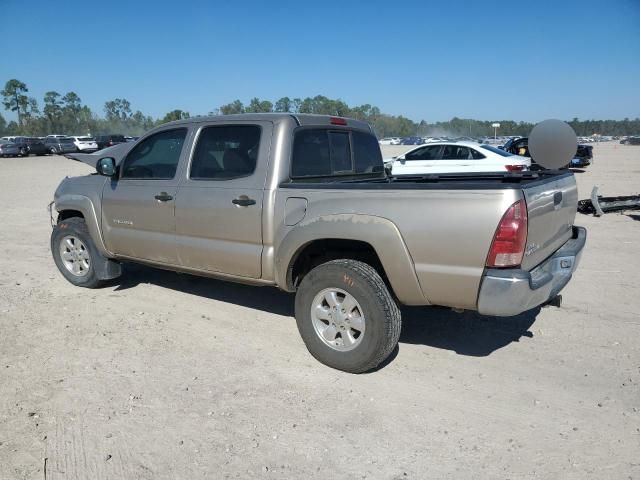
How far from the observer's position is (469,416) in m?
3.26

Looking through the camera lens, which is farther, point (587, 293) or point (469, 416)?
point (587, 293)

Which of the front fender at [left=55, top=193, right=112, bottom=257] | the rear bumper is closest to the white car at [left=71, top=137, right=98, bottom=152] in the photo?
the front fender at [left=55, top=193, right=112, bottom=257]

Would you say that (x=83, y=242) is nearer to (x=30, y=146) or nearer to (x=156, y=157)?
(x=156, y=157)

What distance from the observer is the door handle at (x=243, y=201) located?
4.12 metres

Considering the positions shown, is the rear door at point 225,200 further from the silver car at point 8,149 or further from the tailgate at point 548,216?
the silver car at point 8,149

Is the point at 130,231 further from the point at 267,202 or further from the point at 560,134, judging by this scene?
the point at 560,134

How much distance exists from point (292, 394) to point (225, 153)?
2.16m

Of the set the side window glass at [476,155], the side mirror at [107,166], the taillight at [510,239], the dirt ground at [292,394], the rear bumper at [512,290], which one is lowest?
the dirt ground at [292,394]

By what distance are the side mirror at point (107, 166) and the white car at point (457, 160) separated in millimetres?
9882

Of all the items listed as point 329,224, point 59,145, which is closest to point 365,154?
point 329,224

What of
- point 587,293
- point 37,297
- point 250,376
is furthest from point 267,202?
point 587,293

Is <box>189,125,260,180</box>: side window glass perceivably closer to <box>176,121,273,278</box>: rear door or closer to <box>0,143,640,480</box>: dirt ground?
<box>176,121,273,278</box>: rear door

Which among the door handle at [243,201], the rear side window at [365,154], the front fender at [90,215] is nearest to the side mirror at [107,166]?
the front fender at [90,215]

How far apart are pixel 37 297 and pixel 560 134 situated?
22.0ft
